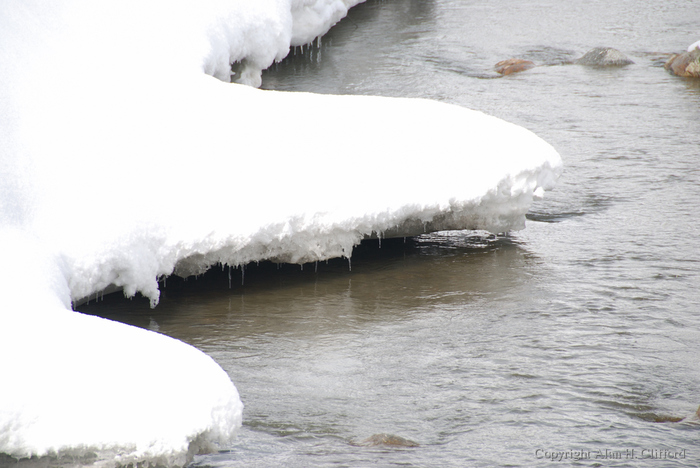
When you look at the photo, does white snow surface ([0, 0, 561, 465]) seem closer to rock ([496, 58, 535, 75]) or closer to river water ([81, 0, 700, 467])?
river water ([81, 0, 700, 467])

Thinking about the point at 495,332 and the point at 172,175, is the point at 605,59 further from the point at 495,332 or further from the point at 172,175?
the point at 172,175

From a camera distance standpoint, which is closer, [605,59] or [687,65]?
[687,65]

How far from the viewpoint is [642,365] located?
18.5 ft

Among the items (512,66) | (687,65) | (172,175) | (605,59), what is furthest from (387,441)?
(605,59)

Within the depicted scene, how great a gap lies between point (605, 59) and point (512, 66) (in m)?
1.86

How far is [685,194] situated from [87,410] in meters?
7.59

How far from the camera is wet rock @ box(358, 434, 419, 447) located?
183 inches

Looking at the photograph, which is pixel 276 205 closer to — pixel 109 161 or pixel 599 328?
pixel 109 161

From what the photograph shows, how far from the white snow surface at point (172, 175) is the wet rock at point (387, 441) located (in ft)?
2.96

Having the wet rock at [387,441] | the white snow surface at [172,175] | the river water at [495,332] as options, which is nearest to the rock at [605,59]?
the river water at [495,332]

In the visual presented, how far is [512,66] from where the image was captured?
16625mm

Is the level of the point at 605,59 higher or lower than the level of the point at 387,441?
higher

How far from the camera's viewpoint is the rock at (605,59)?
1667cm

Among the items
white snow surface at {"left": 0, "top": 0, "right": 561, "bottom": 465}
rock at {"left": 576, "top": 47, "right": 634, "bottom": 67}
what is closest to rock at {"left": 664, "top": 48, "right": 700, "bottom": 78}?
rock at {"left": 576, "top": 47, "right": 634, "bottom": 67}
